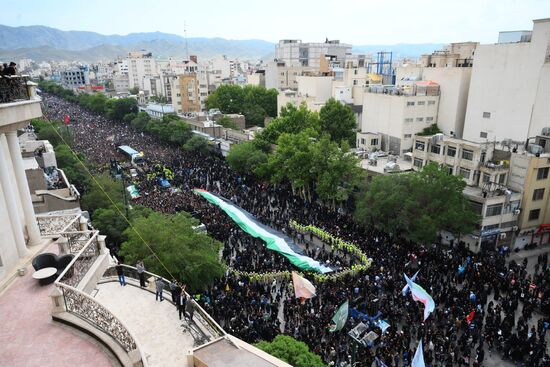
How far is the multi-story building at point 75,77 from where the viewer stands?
150 metres

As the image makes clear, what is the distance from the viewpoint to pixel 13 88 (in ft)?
30.5

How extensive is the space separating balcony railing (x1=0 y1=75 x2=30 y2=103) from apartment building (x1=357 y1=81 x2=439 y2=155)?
36.7m

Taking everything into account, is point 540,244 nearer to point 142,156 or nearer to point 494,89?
point 494,89

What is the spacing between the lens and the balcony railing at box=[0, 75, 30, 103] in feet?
29.5

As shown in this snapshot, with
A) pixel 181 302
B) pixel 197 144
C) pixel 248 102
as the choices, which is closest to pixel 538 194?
pixel 181 302

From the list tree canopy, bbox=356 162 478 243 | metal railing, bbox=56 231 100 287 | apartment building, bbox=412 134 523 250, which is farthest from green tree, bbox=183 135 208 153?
metal railing, bbox=56 231 100 287

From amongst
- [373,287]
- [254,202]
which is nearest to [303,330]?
[373,287]

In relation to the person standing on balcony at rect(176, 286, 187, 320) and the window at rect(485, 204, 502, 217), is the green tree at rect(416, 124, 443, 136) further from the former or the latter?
the person standing on balcony at rect(176, 286, 187, 320)

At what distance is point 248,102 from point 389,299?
55236 millimetres

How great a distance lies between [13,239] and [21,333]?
284 cm

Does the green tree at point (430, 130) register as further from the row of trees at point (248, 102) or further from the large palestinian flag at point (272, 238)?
the row of trees at point (248, 102)

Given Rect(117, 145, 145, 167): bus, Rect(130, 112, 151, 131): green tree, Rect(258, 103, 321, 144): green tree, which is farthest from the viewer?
Rect(130, 112, 151, 131): green tree

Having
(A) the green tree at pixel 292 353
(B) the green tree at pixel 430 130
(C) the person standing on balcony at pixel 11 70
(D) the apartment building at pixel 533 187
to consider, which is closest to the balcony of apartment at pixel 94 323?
(A) the green tree at pixel 292 353

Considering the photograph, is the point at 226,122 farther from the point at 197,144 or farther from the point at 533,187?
the point at 533,187
